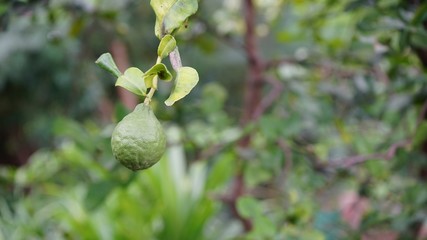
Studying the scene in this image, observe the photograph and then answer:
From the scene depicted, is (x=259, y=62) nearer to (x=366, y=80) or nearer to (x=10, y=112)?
(x=366, y=80)

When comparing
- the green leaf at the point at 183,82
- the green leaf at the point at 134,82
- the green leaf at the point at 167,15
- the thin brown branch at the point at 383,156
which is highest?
the thin brown branch at the point at 383,156

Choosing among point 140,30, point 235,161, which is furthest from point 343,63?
point 140,30

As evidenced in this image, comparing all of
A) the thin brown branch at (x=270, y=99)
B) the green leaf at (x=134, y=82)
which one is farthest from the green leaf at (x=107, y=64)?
the thin brown branch at (x=270, y=99)

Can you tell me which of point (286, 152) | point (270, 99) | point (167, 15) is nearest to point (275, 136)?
point (286, 152)

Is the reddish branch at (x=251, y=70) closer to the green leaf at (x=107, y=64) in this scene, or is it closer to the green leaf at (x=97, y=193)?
the green leaf at (x=97, y=193)

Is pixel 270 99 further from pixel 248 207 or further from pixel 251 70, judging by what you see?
pixel 248 207

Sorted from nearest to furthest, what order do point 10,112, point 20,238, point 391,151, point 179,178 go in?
point 391,151
point 20,238
point 179,178
point 10,112
